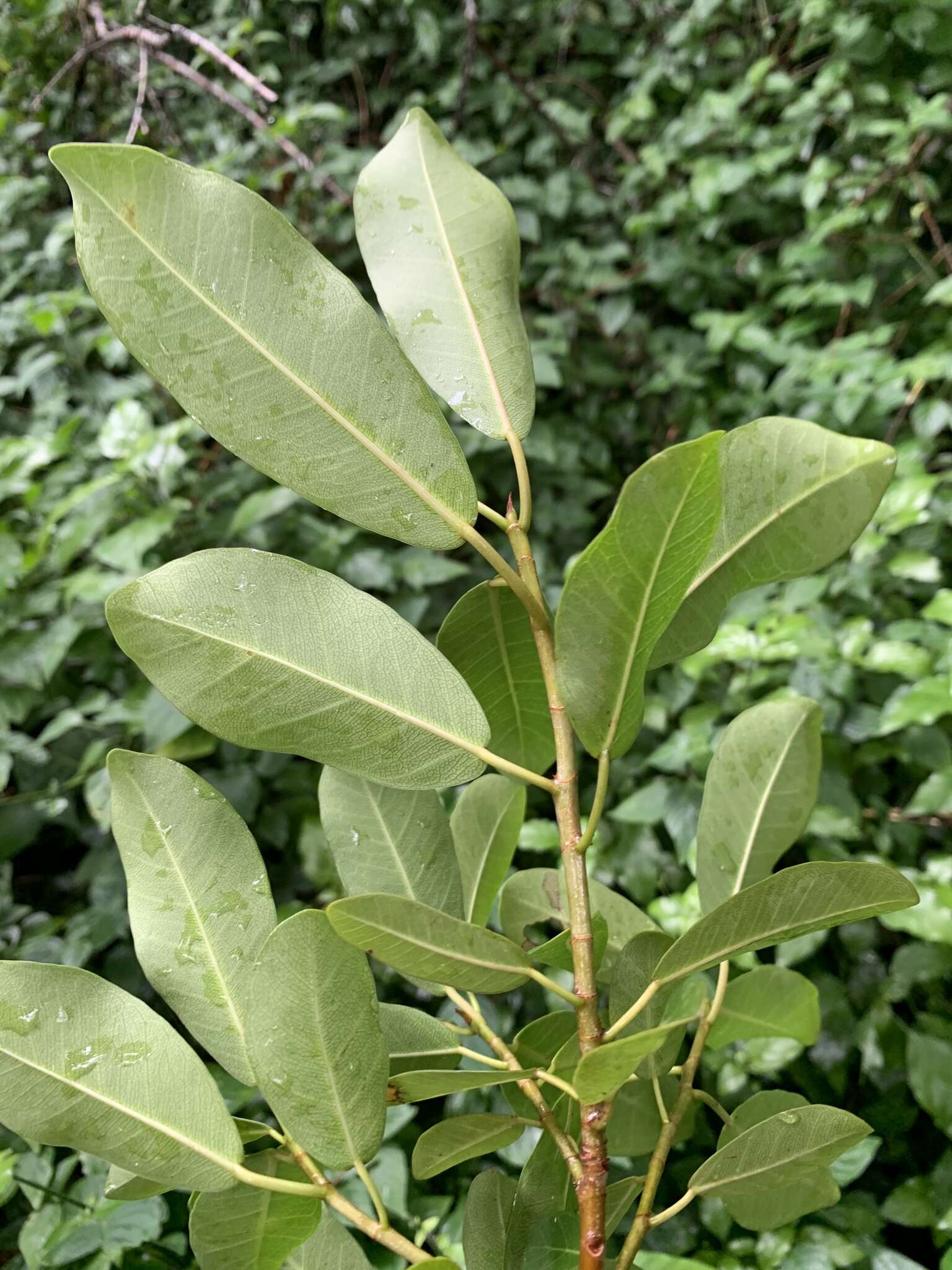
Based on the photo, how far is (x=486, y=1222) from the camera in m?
0.30

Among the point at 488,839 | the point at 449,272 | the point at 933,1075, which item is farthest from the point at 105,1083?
the point at 933,1075

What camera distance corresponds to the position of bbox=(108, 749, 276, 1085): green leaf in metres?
0.28

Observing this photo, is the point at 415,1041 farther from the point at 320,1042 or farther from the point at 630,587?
the point at 630,587

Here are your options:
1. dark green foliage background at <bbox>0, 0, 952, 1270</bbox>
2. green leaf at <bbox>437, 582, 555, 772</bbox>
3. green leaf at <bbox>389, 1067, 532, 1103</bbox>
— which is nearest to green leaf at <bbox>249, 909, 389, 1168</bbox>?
green leaf at <bbox>389, 1067, 532, 1103</bbox>

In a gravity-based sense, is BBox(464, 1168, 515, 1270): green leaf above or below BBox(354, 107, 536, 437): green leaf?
below

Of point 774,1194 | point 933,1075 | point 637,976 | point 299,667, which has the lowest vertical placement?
point 933,1075

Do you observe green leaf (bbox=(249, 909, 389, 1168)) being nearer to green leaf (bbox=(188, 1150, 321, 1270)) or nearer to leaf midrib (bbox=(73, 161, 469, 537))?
green leaf (bbox=(188, 1150, 321, 1270))

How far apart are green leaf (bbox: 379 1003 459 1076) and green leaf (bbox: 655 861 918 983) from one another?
0.36ft

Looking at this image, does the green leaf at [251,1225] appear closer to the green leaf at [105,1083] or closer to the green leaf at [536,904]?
the green leaf at [105,1083]

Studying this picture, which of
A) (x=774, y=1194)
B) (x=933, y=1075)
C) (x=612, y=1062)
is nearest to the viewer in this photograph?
(x=612, y=1062)

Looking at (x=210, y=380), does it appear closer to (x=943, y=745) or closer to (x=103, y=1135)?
(x=103, y=1135)

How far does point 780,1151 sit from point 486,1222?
0.35 feet

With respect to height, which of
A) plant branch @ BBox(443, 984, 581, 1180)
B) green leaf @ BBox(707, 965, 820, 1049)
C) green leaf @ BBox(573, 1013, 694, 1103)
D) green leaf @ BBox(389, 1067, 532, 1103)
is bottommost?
green leaf @ BBox(707, 965, 820, 1049)

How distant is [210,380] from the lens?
0.82ft
